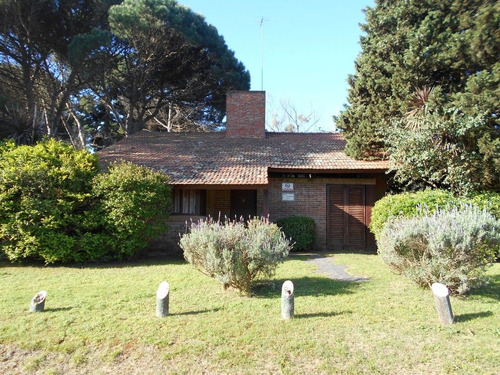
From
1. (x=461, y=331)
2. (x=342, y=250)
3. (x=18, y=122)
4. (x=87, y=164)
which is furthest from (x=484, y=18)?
(x=18, y=122)

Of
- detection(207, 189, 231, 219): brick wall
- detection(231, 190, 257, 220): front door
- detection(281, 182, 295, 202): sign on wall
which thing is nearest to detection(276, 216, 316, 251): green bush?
detection(281, 182, 295, 202): sign on wall

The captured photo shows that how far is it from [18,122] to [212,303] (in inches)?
570

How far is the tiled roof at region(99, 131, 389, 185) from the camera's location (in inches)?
458

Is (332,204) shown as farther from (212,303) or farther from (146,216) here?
(212,303)

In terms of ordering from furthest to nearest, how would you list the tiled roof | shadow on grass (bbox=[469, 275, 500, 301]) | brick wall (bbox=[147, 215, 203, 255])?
brick wall (bbox=[147, 215, 203, 255])
the tiled roof
shadow on grass (bbox=[469, 275, 500, 301])

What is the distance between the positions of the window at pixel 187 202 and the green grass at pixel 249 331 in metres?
5.12

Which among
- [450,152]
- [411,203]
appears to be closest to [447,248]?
[411,203]

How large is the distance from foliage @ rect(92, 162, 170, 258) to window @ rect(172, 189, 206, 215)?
203cm

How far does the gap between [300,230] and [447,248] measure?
626 centimetres

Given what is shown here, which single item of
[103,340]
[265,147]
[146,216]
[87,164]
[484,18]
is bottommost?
[103,340]

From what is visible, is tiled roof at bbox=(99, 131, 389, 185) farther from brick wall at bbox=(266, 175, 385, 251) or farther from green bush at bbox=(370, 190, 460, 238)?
green bush at bbox=(370, 190, 460, 238)

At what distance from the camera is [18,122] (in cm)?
1593

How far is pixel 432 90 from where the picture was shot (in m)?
10.8

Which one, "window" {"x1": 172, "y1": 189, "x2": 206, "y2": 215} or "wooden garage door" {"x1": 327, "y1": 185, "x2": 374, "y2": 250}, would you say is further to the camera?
"wooden garage door" {"x1": 327, "y1": 185, "x2": 374, "y2": 250}
